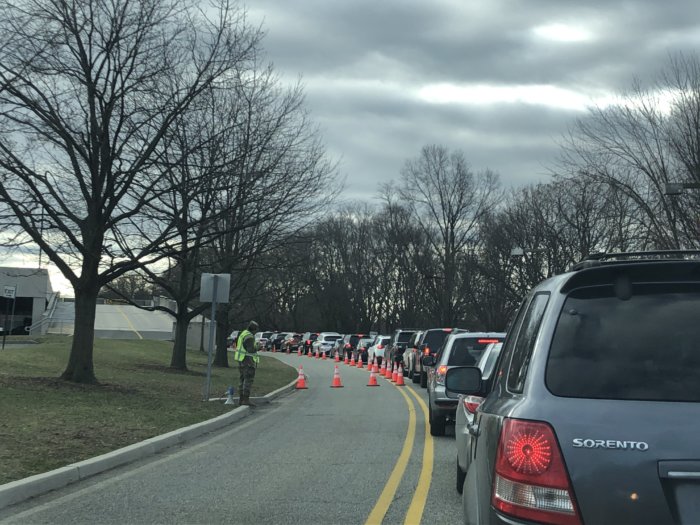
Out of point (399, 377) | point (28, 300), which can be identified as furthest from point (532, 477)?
point (28, 300)

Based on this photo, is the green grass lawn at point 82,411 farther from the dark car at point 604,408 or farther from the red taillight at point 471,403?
the dark car at point 604,408

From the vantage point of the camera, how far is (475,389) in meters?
5.05

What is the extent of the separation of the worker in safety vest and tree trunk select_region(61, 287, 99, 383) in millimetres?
3652

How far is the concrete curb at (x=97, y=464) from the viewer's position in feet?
25.3

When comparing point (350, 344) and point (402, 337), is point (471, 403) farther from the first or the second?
point (350, 344)

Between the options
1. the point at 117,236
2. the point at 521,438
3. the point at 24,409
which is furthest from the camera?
the point at 117,236

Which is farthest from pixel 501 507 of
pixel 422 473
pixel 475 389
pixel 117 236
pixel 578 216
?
pixel 578 216

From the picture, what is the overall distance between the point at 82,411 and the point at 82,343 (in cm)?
503

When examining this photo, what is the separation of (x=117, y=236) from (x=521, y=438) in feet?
68.5

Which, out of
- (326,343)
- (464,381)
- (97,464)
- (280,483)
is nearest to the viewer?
(464,381)

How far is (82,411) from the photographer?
13.7 metres

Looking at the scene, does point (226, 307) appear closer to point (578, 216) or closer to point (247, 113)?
point (247, 113)

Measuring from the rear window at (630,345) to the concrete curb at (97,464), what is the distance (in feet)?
20.4

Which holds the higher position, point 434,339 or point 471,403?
point 434,339
